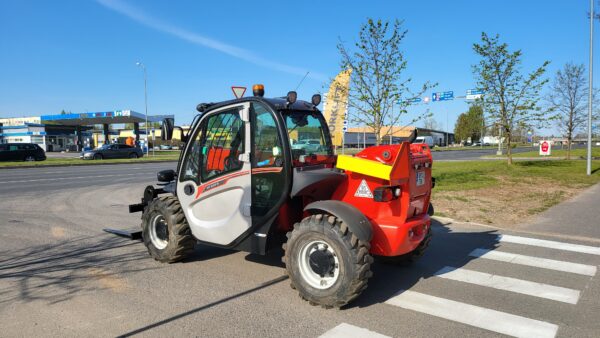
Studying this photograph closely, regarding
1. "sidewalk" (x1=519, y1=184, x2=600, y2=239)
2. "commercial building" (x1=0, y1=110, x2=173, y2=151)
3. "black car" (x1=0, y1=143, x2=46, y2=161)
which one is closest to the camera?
"sidewalk" (x1=519, y1=184, x2=600, y2=239)

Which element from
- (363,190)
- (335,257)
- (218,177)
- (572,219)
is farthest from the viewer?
(572,219)

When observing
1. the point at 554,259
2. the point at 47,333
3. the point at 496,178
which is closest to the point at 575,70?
the point at 496,178

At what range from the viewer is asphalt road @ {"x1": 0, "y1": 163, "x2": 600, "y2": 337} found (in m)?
3.61

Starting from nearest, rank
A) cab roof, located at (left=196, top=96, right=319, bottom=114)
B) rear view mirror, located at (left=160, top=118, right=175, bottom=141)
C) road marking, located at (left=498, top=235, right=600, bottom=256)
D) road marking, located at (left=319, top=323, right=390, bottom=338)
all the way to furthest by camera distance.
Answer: road marking, located at (left=319, top=323, right=390, bottom=338) < cab roof, located at (left=196, top=96, right=319, bottom=114) < rear view mirror, located at (left=160, top=118, right=175, bottom=141) < road marking, located at (left=498, top=235, right=600, bottom=256)

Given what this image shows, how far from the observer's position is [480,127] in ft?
66.8

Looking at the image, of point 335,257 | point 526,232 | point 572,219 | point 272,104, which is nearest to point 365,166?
point 335,257

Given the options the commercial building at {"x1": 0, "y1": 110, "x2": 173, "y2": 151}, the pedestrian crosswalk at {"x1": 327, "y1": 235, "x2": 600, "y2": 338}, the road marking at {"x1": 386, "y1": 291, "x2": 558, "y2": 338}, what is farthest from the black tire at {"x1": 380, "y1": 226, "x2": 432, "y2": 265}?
the commercial building at {"x1": 0, "y1": 110, "x2": 173, "y2": 151}

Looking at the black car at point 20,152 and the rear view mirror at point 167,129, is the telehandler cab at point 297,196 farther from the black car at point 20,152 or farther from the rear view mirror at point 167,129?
the black car at point 20,152

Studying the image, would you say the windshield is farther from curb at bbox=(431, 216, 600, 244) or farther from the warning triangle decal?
curb at bbox=(431, 216, 600, 244)

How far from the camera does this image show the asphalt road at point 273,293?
3613 mm

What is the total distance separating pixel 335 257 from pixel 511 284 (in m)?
2.26

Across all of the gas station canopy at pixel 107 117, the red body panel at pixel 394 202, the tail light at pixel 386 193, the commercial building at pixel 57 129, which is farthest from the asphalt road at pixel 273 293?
the commercial building at pixel 57 129

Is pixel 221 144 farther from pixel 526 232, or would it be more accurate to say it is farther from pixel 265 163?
pixel 526 232

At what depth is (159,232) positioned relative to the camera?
5625 mm
